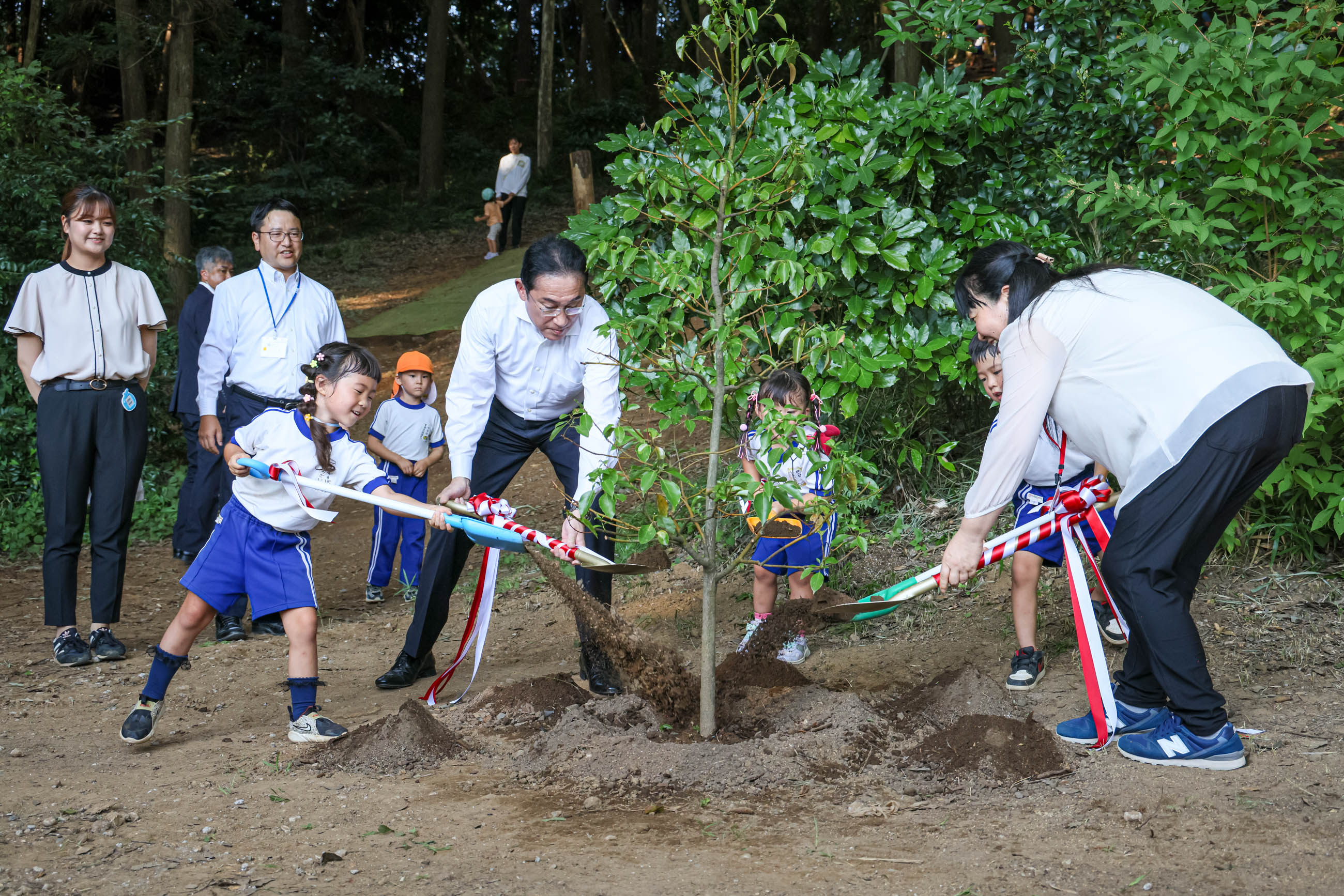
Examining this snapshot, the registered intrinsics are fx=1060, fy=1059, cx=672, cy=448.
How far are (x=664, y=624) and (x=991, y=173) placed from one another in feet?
9.44

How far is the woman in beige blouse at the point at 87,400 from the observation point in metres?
4.95

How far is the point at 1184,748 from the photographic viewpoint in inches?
127

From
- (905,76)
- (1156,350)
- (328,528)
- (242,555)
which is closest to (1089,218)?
(1156,350)

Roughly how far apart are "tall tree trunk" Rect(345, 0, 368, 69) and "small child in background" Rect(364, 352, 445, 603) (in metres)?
18.8

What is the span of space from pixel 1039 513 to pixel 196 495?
4909mm

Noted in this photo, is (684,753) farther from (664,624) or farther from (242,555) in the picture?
(664,624)

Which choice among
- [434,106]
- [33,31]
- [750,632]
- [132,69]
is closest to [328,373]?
[750,632]

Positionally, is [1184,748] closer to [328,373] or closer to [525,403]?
[525,403]

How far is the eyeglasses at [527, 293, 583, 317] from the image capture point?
4.01 meters

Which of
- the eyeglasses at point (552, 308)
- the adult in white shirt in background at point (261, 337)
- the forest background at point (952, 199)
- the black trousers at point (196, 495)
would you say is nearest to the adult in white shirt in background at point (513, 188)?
the forest background at point (952, 199)

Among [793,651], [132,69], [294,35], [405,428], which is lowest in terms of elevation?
[793,651]

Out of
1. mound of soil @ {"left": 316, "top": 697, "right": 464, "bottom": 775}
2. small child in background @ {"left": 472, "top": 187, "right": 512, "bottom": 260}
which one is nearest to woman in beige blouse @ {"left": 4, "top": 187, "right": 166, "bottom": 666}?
mound of soil @ {"left": 316, "top": 697, "right": 464, "bottom": 775}

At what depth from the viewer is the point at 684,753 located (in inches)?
136

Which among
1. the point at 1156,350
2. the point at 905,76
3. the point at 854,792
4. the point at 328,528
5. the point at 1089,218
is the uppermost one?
the point at 905,76
